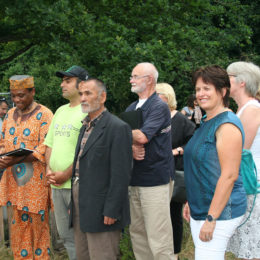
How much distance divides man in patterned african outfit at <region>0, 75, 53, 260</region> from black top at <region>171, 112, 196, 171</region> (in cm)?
137

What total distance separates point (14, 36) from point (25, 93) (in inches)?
182

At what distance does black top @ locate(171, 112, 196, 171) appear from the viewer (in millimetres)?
4469

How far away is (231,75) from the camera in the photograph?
303 centimetres

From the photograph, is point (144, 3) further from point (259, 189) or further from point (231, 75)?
point (259, 189)

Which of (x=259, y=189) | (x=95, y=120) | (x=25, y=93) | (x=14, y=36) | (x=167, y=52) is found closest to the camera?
(x=259, y=189)

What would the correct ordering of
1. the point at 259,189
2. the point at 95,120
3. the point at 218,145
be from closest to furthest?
the point at 218,145 < the point at 259,189 < the point at 95,120

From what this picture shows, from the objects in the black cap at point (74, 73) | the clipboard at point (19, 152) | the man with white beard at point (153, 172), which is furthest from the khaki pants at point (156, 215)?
the black cap at point (74, 73)

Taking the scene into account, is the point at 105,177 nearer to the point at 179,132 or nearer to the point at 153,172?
the point at 153,172

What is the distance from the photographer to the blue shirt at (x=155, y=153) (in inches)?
142

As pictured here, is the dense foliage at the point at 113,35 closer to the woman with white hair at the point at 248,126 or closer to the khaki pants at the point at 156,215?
the khaki pants at the point at 156,215

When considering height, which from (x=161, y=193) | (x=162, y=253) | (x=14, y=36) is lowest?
(x=162, y=253)

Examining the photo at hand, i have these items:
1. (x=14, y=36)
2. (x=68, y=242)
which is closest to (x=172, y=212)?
(x=68, y=242)

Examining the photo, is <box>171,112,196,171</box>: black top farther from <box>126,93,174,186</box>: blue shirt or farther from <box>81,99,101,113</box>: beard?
<box>81,99,101,113</box>: beard

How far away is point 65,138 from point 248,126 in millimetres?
1636
